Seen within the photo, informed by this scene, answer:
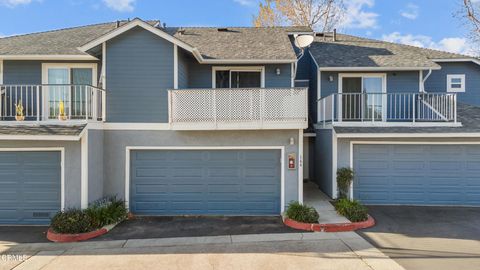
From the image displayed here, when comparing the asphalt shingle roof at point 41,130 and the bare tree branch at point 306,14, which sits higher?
the bare tree branch at point 306,14

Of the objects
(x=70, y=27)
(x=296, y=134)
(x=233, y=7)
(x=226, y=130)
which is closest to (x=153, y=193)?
(x=226, y=130)

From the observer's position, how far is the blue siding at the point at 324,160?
1216 cm

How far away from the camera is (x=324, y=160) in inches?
513

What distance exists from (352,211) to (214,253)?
454cm

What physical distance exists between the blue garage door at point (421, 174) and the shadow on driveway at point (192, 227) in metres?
4.39

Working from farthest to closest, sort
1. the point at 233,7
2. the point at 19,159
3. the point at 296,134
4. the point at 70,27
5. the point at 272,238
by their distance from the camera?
1. the point at 233,7
2. the point at 70,27
3. the point at 296,134
4. the point at 19,159
5. the point at 272,238

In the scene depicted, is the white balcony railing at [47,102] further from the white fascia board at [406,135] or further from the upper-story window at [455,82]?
the upper-story window at [455,82]

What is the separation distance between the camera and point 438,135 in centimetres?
1121

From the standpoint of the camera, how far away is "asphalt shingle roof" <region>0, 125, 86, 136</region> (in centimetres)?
899

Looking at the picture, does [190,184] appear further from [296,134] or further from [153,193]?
[296,134]

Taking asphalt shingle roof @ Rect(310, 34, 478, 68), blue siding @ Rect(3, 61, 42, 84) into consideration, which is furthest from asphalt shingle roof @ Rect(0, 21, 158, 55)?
asphalt shingle roof @ Rect(310, 34, 478, 68)

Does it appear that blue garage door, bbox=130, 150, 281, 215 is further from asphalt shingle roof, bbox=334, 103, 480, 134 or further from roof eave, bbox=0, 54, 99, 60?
roof eave, bbox=0, 54, 99, 60

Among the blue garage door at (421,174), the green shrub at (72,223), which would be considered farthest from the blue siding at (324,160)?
the green shrub at (72,223)

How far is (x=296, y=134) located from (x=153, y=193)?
519 cm
